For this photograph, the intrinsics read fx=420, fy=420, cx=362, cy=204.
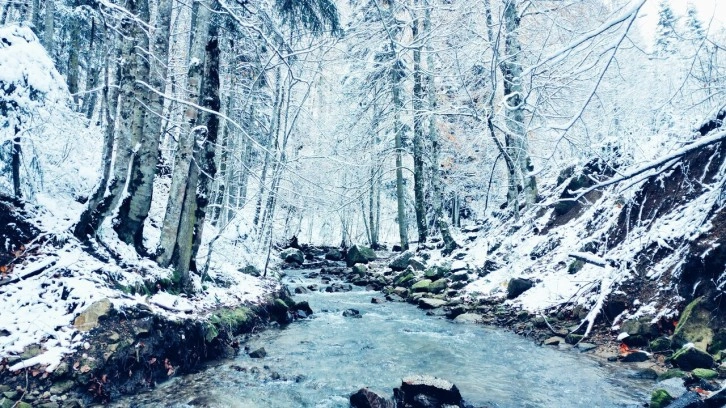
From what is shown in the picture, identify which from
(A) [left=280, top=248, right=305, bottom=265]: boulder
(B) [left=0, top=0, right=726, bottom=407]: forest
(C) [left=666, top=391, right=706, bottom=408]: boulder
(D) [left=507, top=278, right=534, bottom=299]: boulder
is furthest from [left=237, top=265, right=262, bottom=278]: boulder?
(A) [left=280, top=248, right=305, bottom=265]: boulder

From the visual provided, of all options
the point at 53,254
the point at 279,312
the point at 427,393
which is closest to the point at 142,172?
the point at 53,254

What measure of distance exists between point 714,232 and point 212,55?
8313 mm

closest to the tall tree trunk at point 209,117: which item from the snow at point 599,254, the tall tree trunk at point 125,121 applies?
the tall tree trunk at point 125,121

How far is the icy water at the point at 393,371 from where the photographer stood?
5.09 metres

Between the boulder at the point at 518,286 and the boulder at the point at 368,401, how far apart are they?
5527 mm

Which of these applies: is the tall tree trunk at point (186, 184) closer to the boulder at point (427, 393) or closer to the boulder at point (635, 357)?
the boulder at point (427, 393)

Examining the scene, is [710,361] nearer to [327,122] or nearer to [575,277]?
[575,277]

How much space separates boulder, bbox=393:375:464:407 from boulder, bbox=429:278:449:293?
22.9 ft

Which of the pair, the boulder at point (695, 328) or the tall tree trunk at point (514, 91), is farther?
the boulder at point (695, 328)

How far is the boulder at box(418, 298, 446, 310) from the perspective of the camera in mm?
10602

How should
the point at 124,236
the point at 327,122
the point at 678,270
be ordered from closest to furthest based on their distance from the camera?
1. the point at 678,270
2. the point at 124,236
3. the point at 327,122

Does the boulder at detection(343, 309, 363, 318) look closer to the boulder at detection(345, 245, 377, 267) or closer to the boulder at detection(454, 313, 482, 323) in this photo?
the boulder at detection(454, 313, 482, 323)

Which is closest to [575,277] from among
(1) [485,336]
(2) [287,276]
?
(1) [485,336]

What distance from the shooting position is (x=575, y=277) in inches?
333
